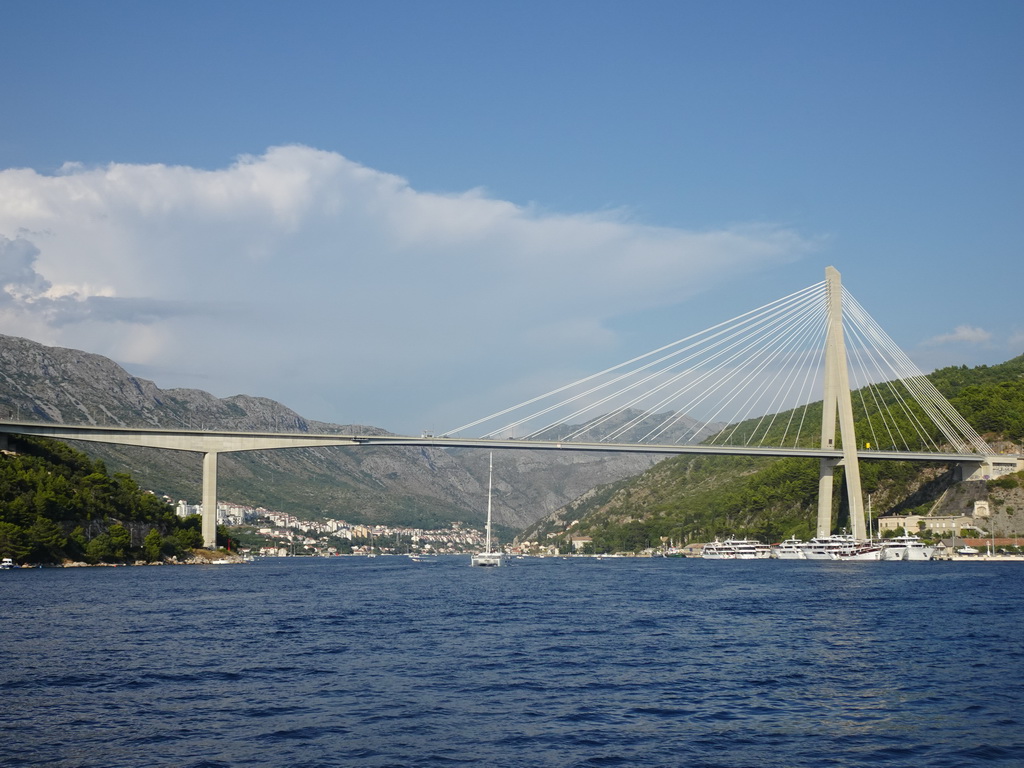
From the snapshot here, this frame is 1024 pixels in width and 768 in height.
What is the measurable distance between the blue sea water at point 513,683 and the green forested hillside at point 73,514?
36003mm

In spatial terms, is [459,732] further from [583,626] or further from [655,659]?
[583,626]

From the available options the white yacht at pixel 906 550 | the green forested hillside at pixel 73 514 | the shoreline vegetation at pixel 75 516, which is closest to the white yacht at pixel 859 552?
the white yacht at pixel 906 550

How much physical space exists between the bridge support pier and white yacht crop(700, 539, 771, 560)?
54878 millimetres

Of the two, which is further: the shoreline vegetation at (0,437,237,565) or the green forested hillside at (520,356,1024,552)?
the green forested hillside at (520,356,1024,552)

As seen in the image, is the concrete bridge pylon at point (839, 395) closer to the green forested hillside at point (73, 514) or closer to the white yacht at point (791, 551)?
the white yacht at point (791, 551)

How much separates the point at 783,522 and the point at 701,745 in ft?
359

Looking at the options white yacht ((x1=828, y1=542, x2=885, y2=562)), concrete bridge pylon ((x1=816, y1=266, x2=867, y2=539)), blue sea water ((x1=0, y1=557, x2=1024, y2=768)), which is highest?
concrete bridge pylon ((x1=816, y1=266, x2=867, y2=539))

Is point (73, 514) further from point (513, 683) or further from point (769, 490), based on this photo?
point (769, 490)

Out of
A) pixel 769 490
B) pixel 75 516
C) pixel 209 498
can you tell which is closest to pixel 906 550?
pixel 769 490

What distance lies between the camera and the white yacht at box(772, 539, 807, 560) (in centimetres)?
9516

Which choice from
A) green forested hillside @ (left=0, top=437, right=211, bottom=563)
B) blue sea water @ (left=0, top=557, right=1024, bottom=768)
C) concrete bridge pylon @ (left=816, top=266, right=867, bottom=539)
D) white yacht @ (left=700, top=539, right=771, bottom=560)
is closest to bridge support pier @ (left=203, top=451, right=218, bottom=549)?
green forested hillside @ (left=0, top=437, right=211, bottom=563)

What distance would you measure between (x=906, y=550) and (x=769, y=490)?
42.1 m

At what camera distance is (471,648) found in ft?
85.5

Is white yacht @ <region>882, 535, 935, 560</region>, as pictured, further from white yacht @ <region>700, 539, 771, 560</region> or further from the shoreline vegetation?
the shoreline vegetation
